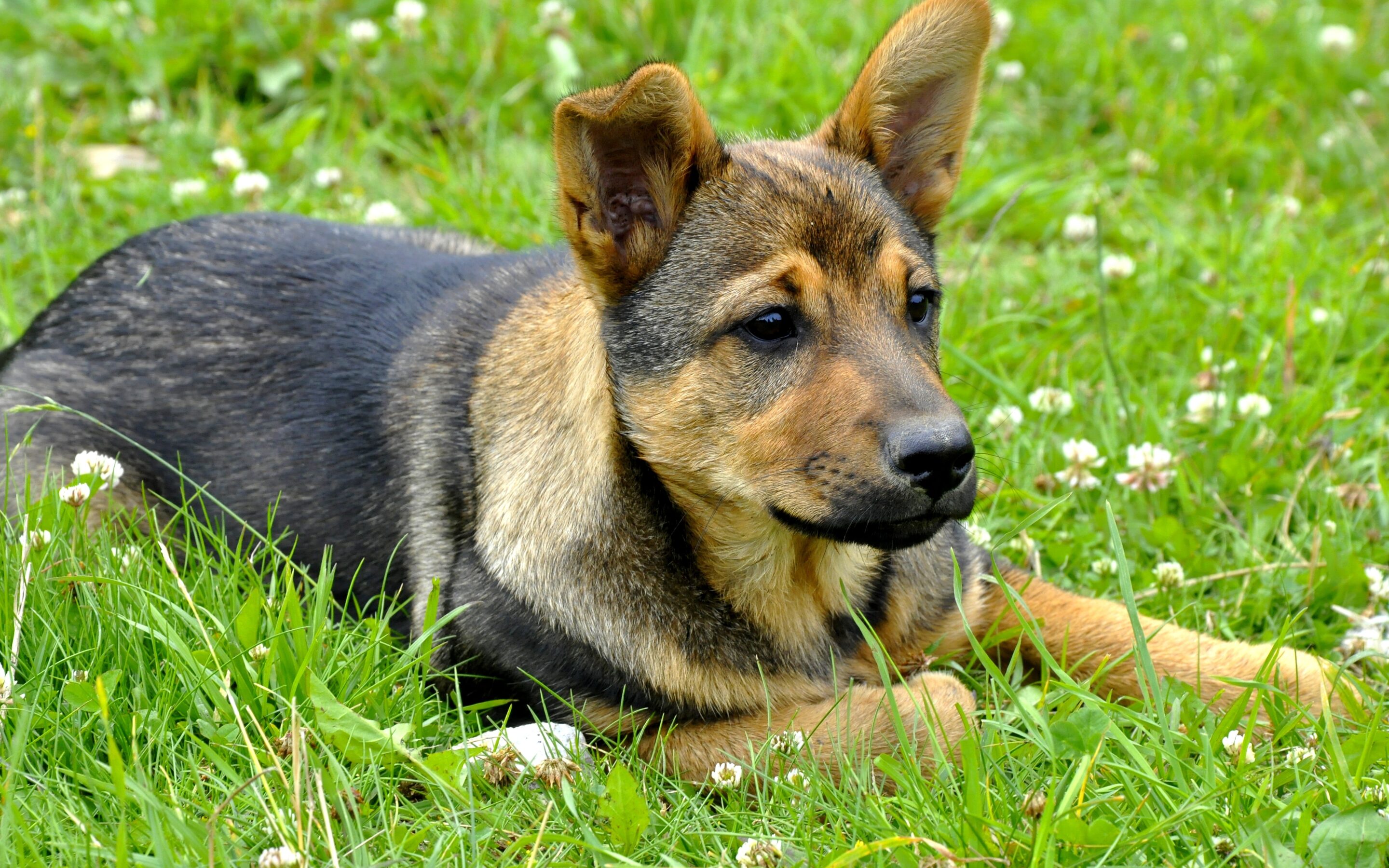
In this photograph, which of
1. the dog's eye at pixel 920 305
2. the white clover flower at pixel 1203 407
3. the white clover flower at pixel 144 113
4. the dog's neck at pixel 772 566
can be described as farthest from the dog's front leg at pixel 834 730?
the white clover flower at pixel 144 113

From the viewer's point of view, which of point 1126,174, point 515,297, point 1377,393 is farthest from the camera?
point 1126,174

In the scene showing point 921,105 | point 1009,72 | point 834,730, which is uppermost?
point 921,105

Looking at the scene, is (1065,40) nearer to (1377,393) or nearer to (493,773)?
(1377,393)

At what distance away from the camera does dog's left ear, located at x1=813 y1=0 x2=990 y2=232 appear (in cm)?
385

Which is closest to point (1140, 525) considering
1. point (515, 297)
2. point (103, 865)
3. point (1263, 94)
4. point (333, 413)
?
point (515, 297)

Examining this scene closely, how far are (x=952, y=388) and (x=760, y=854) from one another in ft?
9.62

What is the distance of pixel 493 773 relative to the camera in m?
3.29

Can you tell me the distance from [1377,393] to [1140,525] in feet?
4.40

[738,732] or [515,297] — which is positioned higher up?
[515,297]

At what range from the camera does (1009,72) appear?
7387mm

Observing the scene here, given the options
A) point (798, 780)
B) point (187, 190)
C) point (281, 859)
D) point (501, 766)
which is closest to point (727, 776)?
point (798, 780)

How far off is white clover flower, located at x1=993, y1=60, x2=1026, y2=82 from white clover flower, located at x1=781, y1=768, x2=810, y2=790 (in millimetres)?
5177

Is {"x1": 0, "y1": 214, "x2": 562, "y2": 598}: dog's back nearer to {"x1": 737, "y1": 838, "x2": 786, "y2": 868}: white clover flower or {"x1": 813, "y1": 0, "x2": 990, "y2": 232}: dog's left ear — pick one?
{"x1": 813, "y1": 0, "x2": 990, "y2": 232}: dog's left ear

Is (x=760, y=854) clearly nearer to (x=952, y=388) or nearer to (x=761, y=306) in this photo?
(x=761, y=306)
